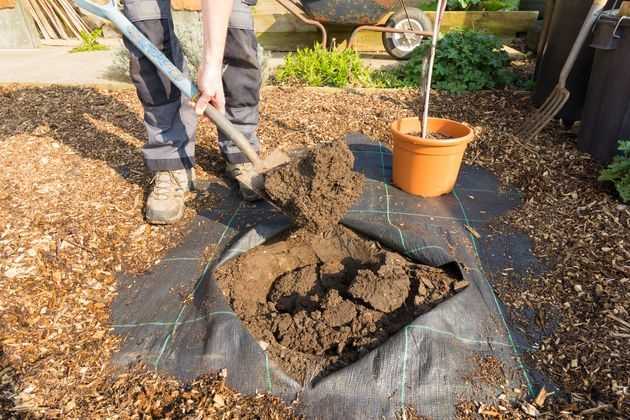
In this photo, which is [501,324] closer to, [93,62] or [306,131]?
[306,131]

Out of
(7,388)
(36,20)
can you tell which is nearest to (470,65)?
(7,388)

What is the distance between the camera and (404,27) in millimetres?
5516

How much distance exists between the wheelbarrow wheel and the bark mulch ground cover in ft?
6.33

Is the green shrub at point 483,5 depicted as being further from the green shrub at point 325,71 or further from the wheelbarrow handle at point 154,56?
the wheelbarrow handle at point 154,56

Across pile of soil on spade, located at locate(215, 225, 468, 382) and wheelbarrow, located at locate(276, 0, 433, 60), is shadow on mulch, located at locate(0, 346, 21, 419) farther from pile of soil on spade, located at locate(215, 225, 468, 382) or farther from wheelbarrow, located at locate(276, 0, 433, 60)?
wheelbarrow, located at locate(276, 0, 433, 60)

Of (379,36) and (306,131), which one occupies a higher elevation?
A: (379,36)

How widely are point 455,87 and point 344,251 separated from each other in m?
2.67

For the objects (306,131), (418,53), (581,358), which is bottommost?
(581,358)

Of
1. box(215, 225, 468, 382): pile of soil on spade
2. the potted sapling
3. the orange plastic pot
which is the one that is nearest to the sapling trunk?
the potted sapling

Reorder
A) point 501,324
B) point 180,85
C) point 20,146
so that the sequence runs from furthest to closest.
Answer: point 20,146
point 180,85
point 501,324

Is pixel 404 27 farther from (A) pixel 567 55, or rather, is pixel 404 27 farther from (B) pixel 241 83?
(B) pixel 241 83

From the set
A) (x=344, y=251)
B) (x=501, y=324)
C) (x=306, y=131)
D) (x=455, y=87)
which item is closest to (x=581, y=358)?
(x=501, y=324)

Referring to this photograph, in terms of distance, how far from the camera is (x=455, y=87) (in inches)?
160

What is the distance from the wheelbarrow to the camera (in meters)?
4.95
